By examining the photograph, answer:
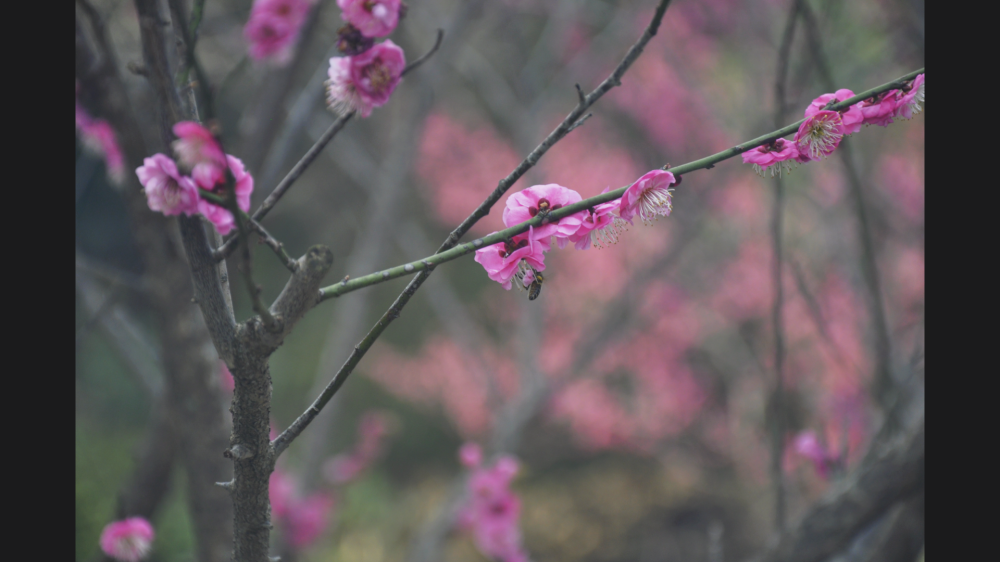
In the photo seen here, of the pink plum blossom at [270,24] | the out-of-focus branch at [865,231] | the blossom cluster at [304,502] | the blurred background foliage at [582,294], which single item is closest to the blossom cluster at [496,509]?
the blurred background foliage at [582,294]

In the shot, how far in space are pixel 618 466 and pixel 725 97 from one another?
3124 millimetres

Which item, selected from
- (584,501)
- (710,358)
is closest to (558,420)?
(584,501)

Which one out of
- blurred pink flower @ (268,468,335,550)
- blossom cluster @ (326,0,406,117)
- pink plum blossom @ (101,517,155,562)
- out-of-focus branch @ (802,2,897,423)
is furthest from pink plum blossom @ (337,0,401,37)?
blurred pink flower @ (268,468,335,550)

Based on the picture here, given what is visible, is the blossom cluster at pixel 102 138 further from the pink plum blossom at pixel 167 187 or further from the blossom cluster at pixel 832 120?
the blossom cluster at pixel 832 120


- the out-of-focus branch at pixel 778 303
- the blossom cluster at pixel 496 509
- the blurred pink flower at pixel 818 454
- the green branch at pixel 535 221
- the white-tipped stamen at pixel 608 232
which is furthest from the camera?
the blossom cluster at pixel 496 509

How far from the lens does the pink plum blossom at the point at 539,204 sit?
0.70m

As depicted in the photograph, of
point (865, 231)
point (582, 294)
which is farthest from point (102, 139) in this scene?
point (582, 294)

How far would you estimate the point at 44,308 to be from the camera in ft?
2.82

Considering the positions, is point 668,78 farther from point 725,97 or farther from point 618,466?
point 618,466

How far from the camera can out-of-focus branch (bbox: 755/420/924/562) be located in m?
1.19

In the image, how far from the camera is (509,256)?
0.70 metres

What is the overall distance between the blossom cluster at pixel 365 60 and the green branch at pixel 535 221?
0.29 meters

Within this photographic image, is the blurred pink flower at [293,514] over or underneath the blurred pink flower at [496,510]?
over

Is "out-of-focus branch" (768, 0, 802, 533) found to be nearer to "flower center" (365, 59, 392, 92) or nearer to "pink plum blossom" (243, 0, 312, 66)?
"flower center" (365, 59, 392, 92)
